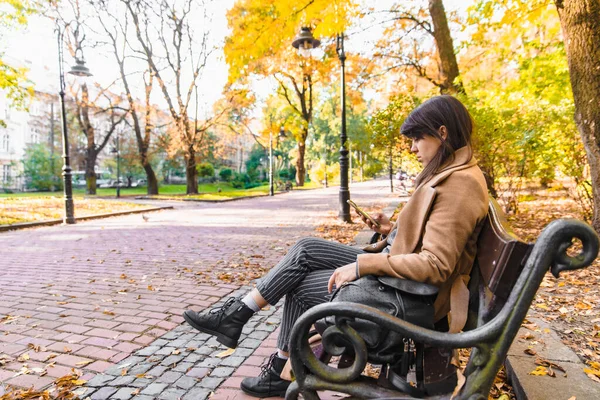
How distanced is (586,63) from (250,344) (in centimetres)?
550

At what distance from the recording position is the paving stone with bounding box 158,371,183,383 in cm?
265

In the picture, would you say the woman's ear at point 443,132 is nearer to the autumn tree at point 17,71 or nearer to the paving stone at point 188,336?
the paving stone at point 188,336

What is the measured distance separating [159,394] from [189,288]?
242 centimetres

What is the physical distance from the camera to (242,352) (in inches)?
121

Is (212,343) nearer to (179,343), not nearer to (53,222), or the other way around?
(179,343)

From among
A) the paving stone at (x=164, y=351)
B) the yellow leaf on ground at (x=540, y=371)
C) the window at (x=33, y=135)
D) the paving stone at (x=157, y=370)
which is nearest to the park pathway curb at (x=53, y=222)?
the paving stone at (x=164, y=351)

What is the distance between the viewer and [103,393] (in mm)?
2492

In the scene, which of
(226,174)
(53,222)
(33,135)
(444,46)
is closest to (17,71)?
(53,222)

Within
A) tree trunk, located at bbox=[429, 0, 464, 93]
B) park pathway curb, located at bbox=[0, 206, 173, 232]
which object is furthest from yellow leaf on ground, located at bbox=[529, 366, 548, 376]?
park pathway curb, located at bbox=[0, 206, 173, 232]

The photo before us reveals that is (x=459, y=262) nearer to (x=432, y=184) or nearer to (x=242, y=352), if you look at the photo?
(x=432, y=184)

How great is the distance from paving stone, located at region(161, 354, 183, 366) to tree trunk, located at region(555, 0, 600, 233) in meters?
5.73

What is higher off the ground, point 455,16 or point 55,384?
point 455,16

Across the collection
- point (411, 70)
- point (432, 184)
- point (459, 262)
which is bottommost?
point (459, 262)

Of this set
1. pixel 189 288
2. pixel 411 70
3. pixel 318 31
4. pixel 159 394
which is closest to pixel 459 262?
pixel 159 394
